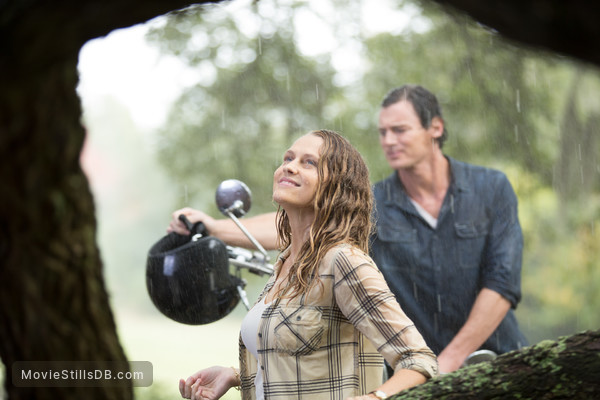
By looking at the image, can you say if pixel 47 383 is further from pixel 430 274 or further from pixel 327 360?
pixel 430 274

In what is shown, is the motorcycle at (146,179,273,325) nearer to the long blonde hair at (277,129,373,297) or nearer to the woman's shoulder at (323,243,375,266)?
the long blonde hair at (277,129,373,297)

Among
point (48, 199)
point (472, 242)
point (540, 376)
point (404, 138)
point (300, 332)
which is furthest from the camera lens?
point (404, 138)

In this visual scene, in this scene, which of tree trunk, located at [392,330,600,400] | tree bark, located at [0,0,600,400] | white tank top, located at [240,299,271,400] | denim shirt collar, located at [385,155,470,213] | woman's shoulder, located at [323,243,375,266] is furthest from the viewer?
denim shirt collar, located at [385,155,470,213]

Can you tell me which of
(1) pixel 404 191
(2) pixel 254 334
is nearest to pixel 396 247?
(1) pixel 404 191

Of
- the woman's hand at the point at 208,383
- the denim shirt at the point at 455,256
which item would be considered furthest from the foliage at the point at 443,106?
the woman's hand at the point at 208,383

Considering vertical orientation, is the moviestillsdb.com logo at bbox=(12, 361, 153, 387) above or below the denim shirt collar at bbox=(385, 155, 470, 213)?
below

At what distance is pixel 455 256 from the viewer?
423 centimetres

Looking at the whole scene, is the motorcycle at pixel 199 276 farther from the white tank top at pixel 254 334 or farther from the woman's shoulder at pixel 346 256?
the woman's shoulder at pixel 346 256

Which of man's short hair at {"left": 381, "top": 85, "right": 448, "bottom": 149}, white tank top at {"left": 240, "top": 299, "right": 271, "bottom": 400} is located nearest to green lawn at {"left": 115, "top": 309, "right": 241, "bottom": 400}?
man's short hair at {"left": 381, "top": 85, "right": 448, "bottom": 149}

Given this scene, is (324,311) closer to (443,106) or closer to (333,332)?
(333,332)

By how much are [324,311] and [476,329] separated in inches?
72.8

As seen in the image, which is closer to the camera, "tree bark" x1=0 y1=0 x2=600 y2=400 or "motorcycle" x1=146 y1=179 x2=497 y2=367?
"tree bark" x1=0 y1=0 x2=600 y2=400

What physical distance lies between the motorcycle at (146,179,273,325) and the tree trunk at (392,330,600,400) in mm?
1699

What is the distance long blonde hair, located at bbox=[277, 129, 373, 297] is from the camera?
8.20 feet
